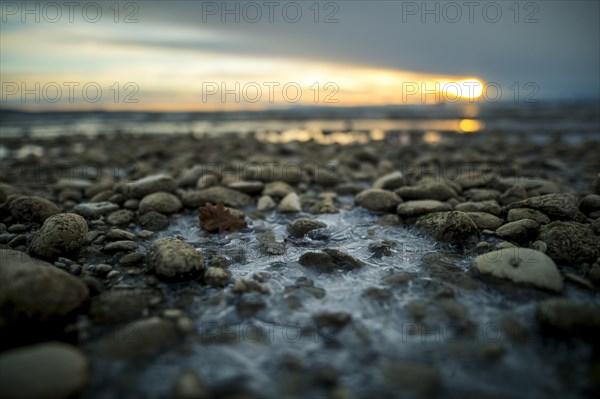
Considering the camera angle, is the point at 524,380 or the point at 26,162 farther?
the point at 26,162

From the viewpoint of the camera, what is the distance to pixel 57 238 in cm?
236

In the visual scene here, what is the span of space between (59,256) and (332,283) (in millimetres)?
1958

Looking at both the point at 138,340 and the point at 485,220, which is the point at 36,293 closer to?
the point at 138,340

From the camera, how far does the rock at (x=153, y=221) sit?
303 cm

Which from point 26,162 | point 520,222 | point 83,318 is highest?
point 26,162

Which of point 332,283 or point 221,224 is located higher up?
point 221,224

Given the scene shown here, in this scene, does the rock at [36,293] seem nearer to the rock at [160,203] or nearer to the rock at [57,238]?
the rock at [57,238]

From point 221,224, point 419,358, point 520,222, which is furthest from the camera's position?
point 221,224

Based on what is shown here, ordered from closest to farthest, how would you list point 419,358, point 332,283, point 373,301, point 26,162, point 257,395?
point 257,395, point 419,358, point 373,301, point 332,283, point 26,162

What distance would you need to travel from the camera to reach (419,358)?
1.43 meters

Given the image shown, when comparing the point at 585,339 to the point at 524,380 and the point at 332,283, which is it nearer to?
the point at 524,380

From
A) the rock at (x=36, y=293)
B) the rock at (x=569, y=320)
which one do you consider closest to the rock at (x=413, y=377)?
the rock at (x=569, y=320)

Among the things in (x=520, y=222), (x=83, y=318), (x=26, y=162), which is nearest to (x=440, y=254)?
(x=520, y=222)

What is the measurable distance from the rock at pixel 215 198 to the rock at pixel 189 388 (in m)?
2.36
